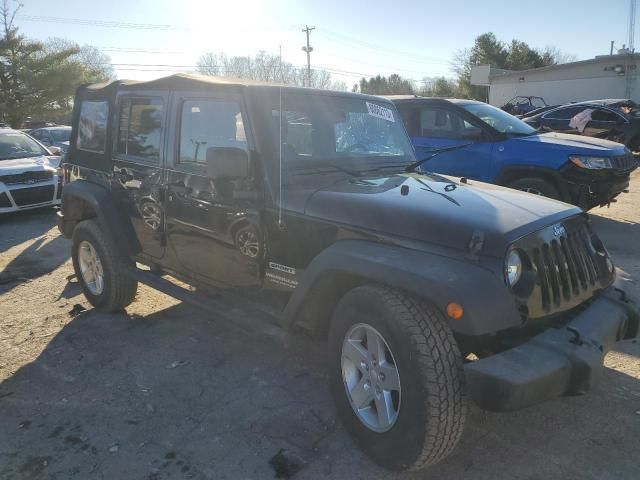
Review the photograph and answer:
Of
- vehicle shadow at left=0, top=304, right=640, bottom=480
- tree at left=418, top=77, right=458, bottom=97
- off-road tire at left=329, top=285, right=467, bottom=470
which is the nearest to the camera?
off-road tire at left=329, top=285, right=467, bottom=470

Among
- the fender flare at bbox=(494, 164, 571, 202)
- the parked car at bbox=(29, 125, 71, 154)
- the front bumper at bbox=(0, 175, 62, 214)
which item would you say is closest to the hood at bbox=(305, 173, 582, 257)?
the fender flare at bbox=(494, 164, 571, 202)

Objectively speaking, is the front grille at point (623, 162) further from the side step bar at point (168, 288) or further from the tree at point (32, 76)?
the tree at point (32, 76)

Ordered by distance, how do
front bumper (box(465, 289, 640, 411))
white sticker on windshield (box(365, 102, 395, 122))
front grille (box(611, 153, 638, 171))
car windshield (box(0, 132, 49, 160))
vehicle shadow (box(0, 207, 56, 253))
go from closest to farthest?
front bumper (box(465, 289, 640, 411)) < white sticker on windshield (box(365, 102, 395, 122)) < front grille (box(611, 153, 638, 171)) < vehicle shadow (box(0, 207, 56, 253)) < car windshield (box(0, 132, 49, 160))

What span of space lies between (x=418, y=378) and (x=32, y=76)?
117 feet

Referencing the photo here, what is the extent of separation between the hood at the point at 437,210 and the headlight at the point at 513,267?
0.22ft

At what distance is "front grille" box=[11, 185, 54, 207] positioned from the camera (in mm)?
8953

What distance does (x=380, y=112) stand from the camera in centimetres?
398

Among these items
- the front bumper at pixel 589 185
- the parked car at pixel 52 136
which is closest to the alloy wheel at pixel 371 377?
the front bumper at pixel 589 185

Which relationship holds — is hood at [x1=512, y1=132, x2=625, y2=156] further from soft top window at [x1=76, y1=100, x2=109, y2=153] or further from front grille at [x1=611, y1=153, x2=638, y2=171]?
soft top window at [x1=76, y1=100, x2=109, y2=153]

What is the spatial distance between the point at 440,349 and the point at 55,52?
1464 inches

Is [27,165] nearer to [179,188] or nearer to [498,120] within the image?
[179,188]

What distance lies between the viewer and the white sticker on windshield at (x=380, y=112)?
391 cm

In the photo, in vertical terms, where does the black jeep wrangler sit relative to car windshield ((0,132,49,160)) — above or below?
below

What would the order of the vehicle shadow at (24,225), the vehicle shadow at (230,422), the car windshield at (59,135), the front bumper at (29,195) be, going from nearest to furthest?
1. the vehicle shadow at (230,422)
2. the vehicle shadow at (24,225)
3. the front bumper at (29,195)
4. the car windshield at (59,135)
